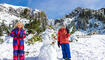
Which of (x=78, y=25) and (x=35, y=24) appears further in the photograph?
(x=78, y=25)

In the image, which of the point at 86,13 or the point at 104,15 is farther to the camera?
the point at 86,13

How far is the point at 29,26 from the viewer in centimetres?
1458

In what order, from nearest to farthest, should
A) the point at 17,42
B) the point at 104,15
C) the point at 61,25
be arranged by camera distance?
the point at 17,42 → the point at 61,25 → the point at 104,15

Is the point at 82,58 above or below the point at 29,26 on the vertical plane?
below

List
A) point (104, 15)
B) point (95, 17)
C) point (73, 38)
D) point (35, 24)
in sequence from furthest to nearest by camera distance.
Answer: point (95, 17), point (104, 15), point (35, 24), point (73, 38)

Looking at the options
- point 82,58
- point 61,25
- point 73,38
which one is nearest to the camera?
point 82,58

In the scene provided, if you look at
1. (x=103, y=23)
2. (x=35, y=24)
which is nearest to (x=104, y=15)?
(x=103, y=23)

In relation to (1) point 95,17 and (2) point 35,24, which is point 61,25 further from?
(1) point 95,17

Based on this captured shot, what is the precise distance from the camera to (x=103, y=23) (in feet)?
436

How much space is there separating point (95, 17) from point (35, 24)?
486ft

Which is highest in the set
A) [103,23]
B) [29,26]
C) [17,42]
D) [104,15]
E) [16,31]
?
[104,15]

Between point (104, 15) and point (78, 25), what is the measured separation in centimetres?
3445

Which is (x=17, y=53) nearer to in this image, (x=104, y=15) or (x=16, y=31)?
(x=16, y=31)

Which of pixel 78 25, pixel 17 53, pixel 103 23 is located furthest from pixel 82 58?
pixel 78 25
